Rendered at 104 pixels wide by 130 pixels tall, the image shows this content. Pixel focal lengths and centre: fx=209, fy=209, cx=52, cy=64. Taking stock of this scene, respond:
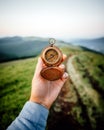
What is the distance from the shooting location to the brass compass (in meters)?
2.00

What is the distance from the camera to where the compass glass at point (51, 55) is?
2.11 meters

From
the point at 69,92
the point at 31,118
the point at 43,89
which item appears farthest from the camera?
the point at 69,92

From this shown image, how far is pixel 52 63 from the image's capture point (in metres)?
2.07

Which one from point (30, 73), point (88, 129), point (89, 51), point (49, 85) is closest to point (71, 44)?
point (89, 51)

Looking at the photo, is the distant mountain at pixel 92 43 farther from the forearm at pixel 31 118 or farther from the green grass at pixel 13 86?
the forearm at pixel 31 118

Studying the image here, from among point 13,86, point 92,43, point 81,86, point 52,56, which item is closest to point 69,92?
point 81,86

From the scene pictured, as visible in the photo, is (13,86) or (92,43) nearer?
(13,86)

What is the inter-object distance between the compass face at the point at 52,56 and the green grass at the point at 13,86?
142 cm

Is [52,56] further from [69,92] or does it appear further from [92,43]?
[92,43]

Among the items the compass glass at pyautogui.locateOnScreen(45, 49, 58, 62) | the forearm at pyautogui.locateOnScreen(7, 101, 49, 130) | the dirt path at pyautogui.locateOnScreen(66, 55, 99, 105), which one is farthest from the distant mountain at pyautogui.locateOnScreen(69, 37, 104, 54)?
the forearm at pyautogui.locateOnScreen(7, 101, 49, 130)

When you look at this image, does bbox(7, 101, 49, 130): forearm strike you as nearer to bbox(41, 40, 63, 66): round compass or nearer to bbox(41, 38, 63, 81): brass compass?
bbox(41, 38, 63, 81): brass compass

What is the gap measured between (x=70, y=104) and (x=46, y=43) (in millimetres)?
1204

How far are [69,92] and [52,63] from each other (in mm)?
1487

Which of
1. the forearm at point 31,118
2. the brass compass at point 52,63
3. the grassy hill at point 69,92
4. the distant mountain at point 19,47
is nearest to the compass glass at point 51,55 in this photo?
the brass compass at point 52,63
